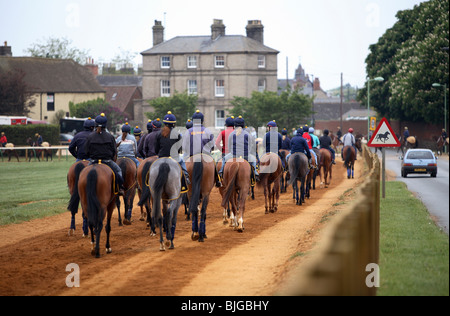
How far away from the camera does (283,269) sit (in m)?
11.2

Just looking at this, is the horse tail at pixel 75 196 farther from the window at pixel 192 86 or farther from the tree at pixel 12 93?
the window at pixel 192 86

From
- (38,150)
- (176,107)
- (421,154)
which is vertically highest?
(176,107)

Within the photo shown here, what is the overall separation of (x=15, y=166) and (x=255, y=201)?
2586 cm

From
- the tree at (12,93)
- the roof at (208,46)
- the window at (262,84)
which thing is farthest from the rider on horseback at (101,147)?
the window at (262,84)

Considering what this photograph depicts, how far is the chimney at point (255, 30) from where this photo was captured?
83.2 m

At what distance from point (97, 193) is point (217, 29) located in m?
72.6

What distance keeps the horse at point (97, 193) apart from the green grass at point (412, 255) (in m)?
5.08

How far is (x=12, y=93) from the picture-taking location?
7119 cm

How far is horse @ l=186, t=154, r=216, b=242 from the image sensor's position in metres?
14.4

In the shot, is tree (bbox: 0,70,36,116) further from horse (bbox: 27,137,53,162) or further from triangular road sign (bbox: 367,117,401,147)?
triangular road sign (bbox: 367,117,401,147)

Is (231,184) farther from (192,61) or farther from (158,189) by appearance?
(192,61)

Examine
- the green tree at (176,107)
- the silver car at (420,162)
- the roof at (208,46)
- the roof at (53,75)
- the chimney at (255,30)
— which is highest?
the chimney at (255,30)

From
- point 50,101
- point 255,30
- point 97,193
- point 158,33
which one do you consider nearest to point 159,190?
point 97,193

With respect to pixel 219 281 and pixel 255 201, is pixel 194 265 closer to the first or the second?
pixel 219 281
